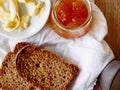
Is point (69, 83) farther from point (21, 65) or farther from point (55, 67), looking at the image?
point (21, 65)

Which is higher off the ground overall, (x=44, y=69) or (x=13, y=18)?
(x=13, y=18)

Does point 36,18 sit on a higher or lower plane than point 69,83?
higher

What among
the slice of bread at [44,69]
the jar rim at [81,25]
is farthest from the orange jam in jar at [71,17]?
the slice of bread at [44,69]

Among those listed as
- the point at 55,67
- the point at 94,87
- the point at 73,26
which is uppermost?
the point at 73,26

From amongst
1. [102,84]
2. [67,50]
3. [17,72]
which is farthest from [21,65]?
[102,84]

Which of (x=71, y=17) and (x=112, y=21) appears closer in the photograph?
(x=71, y=17)

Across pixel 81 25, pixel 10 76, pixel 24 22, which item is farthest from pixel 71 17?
pixel 10 76

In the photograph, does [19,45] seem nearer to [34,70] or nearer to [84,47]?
[34,70]
